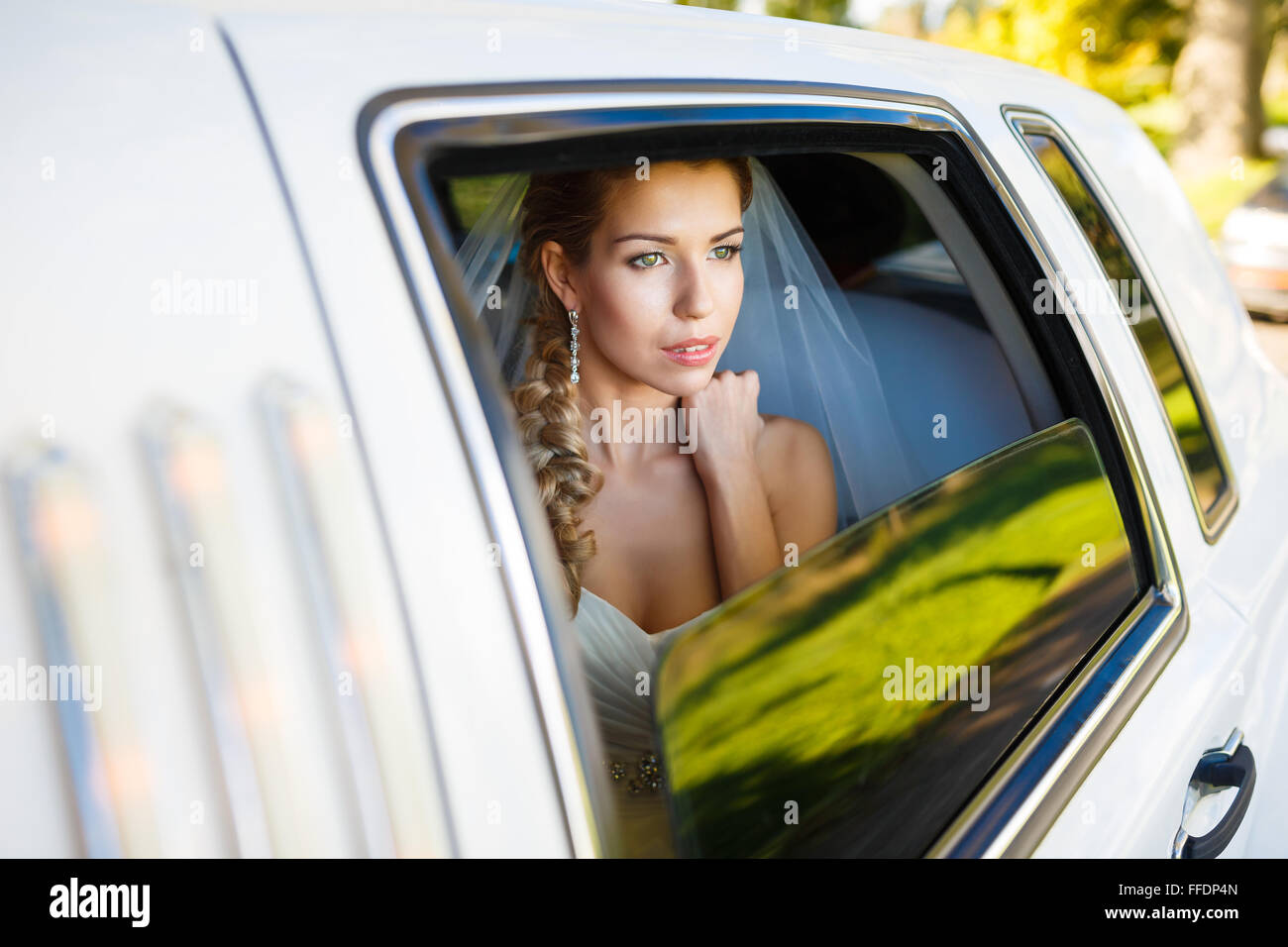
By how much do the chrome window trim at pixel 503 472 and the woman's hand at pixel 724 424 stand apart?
0.74 m

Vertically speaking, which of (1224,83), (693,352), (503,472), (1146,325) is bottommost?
(503,472)

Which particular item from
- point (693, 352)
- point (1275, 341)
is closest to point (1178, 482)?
point (693, 352)

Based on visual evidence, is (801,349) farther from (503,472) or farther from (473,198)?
(503,472)

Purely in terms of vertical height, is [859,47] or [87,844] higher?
[859,47]

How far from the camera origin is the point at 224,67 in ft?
2.34

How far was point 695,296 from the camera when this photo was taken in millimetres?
1672

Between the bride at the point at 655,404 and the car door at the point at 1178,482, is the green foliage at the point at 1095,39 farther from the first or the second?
the bride at the point at 655,404

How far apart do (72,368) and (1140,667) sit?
4.47 ft

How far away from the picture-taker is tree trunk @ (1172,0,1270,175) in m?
14.6

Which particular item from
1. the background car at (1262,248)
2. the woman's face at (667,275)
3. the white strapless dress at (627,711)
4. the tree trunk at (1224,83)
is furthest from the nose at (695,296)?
the tree trunk at (1224,83)

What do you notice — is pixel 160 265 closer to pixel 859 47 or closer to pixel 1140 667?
pixel 859 47

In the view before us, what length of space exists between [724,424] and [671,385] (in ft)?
0.88

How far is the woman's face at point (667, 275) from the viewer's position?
165 centimetres
